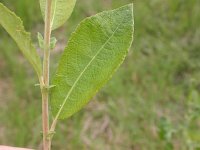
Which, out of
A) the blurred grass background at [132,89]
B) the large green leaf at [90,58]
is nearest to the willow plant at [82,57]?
the large green leaf at [90,58]

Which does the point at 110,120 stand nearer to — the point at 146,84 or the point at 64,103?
the point at 146,84

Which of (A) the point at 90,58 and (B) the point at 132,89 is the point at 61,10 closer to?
(A) the point at 90,58

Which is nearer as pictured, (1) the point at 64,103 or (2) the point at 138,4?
(1) the point at 64,103

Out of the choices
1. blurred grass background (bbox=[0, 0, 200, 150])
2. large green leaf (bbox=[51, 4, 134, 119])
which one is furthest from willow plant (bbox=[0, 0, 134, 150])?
blurred grass background (bbox=[0, 0, 200, 150])

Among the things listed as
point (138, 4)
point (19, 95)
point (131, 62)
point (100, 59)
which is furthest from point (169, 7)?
point (100, 59)

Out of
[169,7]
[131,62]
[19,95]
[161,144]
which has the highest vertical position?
[169,7]

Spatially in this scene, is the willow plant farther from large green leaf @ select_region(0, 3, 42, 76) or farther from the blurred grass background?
the blurred grass background
